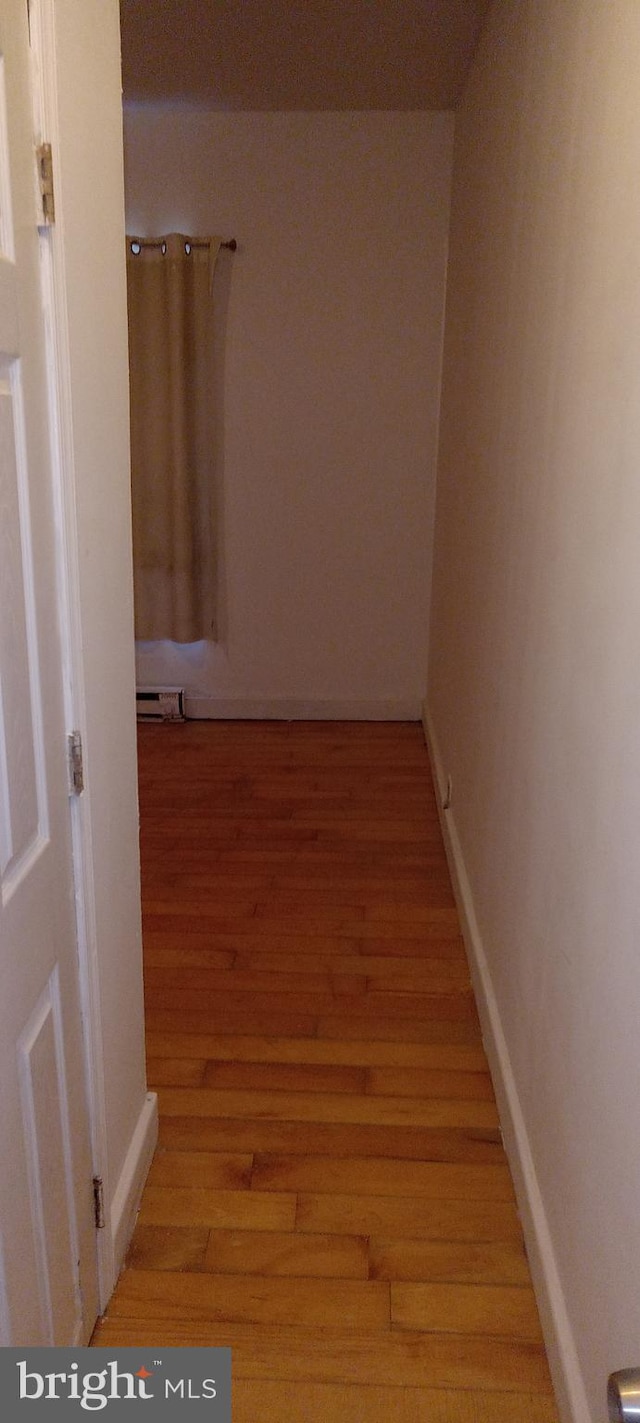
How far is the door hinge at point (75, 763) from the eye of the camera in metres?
1.31

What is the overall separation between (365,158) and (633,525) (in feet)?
11.6

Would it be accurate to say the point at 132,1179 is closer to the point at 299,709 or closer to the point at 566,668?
the point at 566,668

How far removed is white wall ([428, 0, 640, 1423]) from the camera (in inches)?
47.4

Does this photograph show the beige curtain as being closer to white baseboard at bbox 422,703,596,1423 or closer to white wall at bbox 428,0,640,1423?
white wall at bbox 428,0,640,1423

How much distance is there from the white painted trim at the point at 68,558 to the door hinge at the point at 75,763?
2 centimetres

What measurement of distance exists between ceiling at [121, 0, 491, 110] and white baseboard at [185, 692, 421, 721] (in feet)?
8.34

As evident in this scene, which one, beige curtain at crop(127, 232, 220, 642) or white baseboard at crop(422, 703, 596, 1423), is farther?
beige curtain at crop(127, 232, 220, 642)

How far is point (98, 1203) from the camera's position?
1.54 meters

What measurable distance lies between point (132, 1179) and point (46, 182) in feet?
5.26

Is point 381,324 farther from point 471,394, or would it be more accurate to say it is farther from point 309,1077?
point 309,1077

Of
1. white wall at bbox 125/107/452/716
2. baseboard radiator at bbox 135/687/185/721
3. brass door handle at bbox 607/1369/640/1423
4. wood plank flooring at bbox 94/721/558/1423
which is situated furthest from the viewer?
baseboard radiator at bbox 135/687/185/721

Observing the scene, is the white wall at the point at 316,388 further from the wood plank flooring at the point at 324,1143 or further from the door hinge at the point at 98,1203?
the door hinge at the point at 98,1203

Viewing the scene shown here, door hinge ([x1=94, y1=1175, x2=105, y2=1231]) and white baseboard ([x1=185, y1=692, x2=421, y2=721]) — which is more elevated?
door hinge ([x1=94, y1=1175, x2=105, y2=1231])

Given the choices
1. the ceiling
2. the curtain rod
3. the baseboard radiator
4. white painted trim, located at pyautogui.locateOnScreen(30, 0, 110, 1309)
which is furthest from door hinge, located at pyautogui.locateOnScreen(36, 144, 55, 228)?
the baseboard radiator
